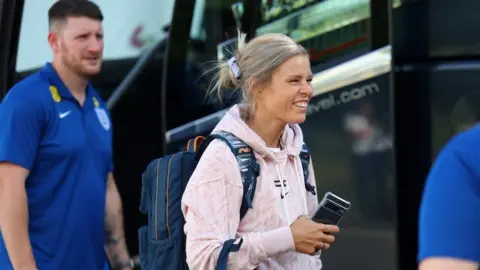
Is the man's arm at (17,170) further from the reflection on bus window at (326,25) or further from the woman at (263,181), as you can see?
the reflection on bus window at (326,25)

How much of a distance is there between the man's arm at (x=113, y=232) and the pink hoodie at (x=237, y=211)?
1.04m

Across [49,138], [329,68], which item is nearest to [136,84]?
[329,68]

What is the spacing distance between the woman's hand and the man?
41.6 inches

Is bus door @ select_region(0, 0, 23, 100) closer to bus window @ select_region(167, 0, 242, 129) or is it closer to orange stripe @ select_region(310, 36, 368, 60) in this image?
bus window @ select_region(167, 0, 242, 129)

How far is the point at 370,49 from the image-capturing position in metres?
3.77

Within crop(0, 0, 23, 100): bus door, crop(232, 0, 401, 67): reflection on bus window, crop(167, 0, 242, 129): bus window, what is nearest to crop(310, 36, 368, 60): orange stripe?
crop(232, 0, 401, 67): reflection on bus window

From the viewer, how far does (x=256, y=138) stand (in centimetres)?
268

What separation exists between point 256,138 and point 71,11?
4.08 ft

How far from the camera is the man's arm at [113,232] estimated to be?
12.0ft

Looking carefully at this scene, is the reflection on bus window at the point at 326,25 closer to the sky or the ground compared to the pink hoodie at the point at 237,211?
closer to the sky

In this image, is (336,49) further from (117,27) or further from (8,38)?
(8,38)

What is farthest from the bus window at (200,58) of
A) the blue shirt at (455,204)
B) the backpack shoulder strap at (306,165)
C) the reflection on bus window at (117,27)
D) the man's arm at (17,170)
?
the blue shirt at (455,204)

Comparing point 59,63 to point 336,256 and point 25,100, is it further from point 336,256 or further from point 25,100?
point 336,256

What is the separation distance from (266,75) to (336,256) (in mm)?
1374
